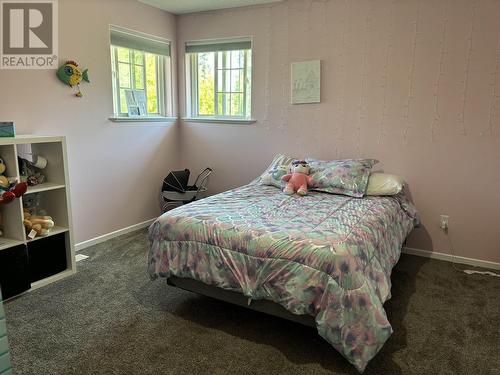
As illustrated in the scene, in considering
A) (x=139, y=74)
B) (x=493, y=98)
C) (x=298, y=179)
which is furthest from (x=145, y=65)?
(x=493, y=98)

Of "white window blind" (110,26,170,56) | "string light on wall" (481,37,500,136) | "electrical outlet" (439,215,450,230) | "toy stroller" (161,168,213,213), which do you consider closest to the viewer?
"string light on wall" (481,37,500,136)

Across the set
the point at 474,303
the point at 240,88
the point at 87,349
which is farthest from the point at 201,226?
the point at 240,88

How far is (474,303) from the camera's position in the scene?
258 centimetres

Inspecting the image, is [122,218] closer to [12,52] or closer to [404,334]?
[12,52]

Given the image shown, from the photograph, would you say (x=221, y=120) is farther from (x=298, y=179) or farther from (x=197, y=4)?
(x=298, y=179)

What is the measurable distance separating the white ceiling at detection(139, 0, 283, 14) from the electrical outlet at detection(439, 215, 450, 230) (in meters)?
2.60

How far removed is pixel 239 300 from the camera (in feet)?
7.37

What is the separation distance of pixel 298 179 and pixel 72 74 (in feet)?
6.96

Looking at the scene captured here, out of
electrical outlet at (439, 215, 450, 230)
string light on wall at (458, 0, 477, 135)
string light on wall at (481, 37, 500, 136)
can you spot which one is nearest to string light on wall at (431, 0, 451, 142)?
string light on wall at (458, 0, 477, 135)

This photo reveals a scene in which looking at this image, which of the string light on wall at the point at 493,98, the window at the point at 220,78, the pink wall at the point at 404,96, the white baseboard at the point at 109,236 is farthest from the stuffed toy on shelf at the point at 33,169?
the string light on wall at the point at 493,98

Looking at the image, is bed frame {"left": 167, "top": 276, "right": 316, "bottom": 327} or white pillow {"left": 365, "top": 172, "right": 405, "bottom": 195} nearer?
bed frame {"left": 167, "top": 276, "right": 316, "bottom": 327}

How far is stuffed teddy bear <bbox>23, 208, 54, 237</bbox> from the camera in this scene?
2.73 metres

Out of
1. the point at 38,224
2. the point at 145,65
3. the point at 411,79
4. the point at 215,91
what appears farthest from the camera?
the point at 215,91

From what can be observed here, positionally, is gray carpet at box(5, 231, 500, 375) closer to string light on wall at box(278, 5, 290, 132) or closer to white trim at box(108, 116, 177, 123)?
white trim at box(108, 116, 177, 123)
